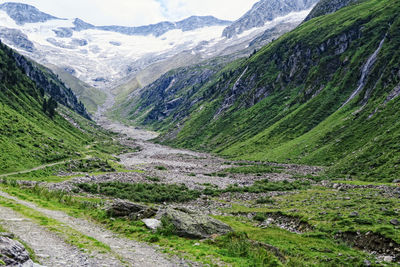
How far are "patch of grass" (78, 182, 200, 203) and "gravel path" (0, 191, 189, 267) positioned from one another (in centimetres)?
1656

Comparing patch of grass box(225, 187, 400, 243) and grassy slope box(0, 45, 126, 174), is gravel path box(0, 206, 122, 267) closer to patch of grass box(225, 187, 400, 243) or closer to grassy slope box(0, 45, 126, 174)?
patch of grass box(225, 187, 400, 243)

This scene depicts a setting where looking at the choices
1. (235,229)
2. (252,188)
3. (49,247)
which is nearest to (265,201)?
Answer: (252,188)

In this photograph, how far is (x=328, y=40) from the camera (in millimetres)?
156875

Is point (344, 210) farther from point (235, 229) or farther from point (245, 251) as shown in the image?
point (245, 251)

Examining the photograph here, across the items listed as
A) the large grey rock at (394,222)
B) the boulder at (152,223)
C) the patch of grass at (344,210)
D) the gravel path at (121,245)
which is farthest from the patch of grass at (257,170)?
the gravel path at (121,245)

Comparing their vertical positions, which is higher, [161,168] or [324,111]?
[324,111]

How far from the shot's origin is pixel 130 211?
26766 millimetres

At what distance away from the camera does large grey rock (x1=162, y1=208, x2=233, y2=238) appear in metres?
22.0

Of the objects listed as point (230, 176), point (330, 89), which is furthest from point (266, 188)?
point (330, 89)

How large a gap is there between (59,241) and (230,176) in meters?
57.2

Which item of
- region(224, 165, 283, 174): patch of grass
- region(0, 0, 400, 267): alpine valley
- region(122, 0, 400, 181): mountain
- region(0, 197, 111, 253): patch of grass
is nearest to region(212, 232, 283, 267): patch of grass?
region(0, 0, 400, 267): alpine valley

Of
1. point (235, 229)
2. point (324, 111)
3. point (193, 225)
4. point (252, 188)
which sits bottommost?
point (252, 188)

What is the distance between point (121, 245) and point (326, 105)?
116 meters

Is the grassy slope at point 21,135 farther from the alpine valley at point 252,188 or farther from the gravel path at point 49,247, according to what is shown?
the gravel path at point 49,247
